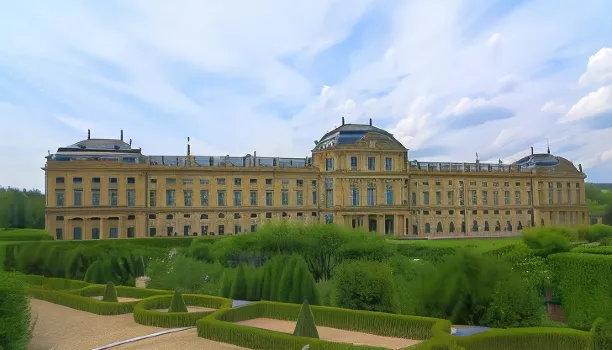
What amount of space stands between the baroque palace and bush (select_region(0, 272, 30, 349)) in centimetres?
3467

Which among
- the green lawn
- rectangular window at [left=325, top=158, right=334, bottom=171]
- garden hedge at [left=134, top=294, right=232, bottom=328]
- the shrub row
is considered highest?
rectangular window at [left=325, top=158, right=334, bottom=171]

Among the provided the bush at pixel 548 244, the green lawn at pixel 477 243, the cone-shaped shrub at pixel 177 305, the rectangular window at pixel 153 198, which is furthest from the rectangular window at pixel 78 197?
the bush at pixel 548 244

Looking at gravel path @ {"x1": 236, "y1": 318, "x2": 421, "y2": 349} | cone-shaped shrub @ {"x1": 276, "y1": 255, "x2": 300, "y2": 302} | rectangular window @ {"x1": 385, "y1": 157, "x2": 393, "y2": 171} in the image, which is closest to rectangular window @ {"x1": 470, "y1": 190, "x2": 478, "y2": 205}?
rectangular window @ {"x1": 385, "y1": 157, "x2": 393, "y2": 171}

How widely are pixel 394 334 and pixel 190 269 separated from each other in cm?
1238

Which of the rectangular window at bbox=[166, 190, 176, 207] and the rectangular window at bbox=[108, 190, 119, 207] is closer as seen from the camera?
the rectangular window at bbox=[108, 190, 119, 207]

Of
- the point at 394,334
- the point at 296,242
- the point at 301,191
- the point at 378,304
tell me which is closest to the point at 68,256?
the point at 296,242

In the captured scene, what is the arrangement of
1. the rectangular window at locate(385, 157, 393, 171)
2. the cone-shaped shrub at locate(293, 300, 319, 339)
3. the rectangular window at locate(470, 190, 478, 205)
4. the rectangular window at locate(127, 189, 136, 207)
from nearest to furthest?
1. the cone-shaped shrub at locate(293, 300, 319, 339)
2. the rectangular window at locate(127, 189, 136, 207)
3. the rectangular window at locate(385, 157, 393, 171)
4. the rectangular window at locate(470, 190, 478, 205)

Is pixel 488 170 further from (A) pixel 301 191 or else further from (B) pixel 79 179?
(B) pixel 79 179

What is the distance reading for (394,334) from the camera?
1588cm

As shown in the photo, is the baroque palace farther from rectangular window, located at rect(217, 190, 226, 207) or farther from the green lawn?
the green lawn

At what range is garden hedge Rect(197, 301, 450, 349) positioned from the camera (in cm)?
1393

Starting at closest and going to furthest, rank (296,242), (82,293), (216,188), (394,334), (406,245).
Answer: (394,334)
(82,293)
(296,242)
(406,245)
(216,188)

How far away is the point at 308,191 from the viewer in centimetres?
5303

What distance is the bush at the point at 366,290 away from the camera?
18516 millimetres
